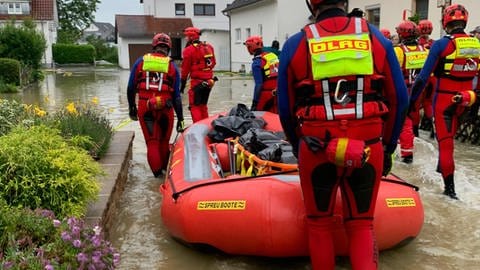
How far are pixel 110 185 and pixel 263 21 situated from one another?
23569 millimetres

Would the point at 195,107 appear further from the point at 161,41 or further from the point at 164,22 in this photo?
the point at 164,22

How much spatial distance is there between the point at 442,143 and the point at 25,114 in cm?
457

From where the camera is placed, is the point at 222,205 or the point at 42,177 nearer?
the point at 42,177

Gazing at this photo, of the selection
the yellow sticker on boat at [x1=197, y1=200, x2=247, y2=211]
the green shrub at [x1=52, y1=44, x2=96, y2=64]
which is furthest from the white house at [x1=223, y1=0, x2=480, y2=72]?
the green shrub at [x1=52, y1=44, x2=96, y2=64]

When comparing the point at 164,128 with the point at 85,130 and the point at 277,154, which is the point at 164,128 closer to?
the point at 85,130

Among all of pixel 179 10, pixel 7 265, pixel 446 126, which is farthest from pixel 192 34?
pixel 179 10

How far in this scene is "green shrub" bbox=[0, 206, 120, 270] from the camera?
7.75ft

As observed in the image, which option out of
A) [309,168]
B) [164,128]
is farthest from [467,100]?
[164,128]

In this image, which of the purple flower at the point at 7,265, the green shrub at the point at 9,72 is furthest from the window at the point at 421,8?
the purple flower at the point at 7,265

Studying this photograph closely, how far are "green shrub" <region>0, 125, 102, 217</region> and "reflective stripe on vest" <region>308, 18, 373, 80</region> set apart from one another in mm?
1775

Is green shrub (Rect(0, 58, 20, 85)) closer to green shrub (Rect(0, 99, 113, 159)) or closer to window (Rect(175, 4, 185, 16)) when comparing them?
green shrub (Rect(0, 99, 113, 159))

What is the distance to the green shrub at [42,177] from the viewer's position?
3.25 meters

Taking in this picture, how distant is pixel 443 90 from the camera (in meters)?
5.53

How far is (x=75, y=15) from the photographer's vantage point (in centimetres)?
5769
